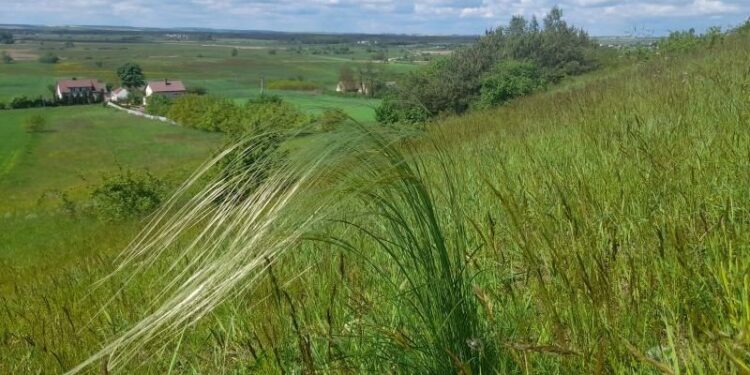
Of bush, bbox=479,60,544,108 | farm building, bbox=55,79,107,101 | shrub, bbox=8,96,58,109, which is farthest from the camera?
farm building, bbox=55,79,107,101

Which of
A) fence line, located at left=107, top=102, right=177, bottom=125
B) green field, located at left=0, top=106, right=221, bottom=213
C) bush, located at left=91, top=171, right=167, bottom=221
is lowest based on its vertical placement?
green field, located at left=0, top=106, right=221, bottom=213

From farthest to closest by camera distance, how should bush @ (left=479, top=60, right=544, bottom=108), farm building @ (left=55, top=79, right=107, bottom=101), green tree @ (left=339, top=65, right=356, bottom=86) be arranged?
farm building @ (left=55, top=79, right=107, bottom=101)
bush @ (left=479, top=60, right=544, bottom=108)
green tree @ (left=339, top=65, right=356, bottom=86)

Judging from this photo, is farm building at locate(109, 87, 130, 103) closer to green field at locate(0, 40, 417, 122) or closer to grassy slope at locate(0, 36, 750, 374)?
green field at locate(0, 40, 417, 122)

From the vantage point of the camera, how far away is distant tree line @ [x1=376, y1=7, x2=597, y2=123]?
65.4 ft

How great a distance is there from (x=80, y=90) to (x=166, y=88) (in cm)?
1543

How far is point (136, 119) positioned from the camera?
92188mm

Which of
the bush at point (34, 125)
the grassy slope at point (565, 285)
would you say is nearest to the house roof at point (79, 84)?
the bush at point (34, 125)

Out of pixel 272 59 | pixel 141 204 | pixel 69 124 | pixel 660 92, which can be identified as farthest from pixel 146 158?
pixel 272 59

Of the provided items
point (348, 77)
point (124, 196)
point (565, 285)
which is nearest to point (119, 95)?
point (124, 196)

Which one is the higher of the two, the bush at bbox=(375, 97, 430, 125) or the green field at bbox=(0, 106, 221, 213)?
the bush at bbox=(375, 97, 430, 125)

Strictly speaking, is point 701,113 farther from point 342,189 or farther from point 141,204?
point 141,204

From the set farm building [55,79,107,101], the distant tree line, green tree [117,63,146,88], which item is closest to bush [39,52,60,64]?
green tree [117,63,146,88]

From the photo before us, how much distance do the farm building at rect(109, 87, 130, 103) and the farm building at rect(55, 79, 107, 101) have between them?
1719 mm

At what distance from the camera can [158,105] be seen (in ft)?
335
